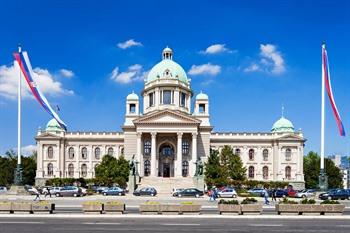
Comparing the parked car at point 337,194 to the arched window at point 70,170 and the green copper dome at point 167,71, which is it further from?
the arched window at point 70,170

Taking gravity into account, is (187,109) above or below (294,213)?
above

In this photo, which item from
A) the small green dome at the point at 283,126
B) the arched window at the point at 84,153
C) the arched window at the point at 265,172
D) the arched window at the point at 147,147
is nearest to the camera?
the arched window at the point at 147,147

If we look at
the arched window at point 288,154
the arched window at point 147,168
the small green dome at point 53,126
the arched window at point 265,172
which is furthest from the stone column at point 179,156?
the small green dome at point 53,126

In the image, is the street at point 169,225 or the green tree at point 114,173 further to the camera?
the green tree at point 114,173

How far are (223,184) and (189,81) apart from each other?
38147mm

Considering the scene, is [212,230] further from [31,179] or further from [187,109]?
[31,179]

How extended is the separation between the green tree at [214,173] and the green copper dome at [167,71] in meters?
25.9

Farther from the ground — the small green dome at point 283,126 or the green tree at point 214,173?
the small green dome at point 283,126

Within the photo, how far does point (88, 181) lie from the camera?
338 feet

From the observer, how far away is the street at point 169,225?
2381 cm

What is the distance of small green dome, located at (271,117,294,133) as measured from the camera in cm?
11681

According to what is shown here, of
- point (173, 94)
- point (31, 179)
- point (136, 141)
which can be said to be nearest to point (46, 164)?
point (31, 179)

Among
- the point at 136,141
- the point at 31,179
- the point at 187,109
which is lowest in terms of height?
the point at 31,179

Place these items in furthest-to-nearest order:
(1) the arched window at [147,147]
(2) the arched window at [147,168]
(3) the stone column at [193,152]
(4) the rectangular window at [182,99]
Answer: (4) the rectangular window at [182,99] < (1) the arched window at [147,147] < (2) the arched window at [147,168] < (3) the stone column at [193,152]
